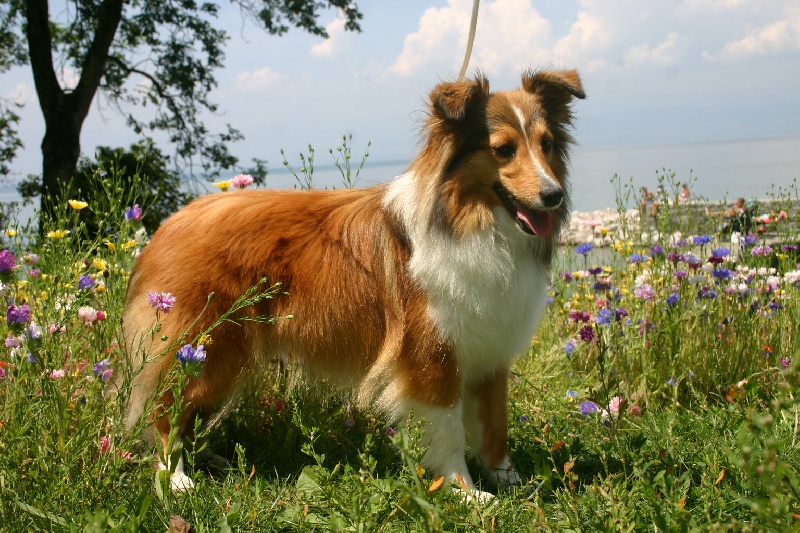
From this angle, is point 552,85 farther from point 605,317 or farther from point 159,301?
point 159,301

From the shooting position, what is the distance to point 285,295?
136 inches

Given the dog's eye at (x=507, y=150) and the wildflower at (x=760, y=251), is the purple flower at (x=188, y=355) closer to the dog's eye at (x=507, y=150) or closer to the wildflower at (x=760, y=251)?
the dog's eye at (x=507, y=150)

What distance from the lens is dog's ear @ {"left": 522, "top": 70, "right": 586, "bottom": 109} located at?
3447mm

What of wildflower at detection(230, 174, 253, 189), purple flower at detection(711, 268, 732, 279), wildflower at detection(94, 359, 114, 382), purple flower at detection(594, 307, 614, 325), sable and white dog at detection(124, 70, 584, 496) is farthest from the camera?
wildflower at detection(230, 174, 253, 189)

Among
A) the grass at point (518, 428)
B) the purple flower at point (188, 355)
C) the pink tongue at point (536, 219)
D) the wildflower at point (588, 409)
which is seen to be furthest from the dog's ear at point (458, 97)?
the purple flower at point (188, 355)

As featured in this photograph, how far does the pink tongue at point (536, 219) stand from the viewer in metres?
3.14

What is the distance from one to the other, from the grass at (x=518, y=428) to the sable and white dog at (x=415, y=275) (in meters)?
0.27

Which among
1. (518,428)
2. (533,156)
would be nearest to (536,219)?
(533,156)

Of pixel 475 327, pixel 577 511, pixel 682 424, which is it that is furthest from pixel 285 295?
pixel 682 424

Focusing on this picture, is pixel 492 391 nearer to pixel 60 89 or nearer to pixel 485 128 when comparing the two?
pixel 485 128

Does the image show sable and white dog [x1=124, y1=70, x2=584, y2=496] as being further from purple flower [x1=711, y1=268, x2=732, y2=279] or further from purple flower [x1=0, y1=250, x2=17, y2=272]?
purple flower [x1=711, y1=268, x2=732, y2=279]

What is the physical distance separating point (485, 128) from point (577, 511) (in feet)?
5.60

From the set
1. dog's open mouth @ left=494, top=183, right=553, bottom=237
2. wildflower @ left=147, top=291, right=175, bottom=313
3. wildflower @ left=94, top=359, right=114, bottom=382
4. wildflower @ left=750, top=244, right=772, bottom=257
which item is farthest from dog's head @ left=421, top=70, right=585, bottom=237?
wildflower @ left=750, top=244, right=772, bottom=257

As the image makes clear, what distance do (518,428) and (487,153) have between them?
1685 mm
